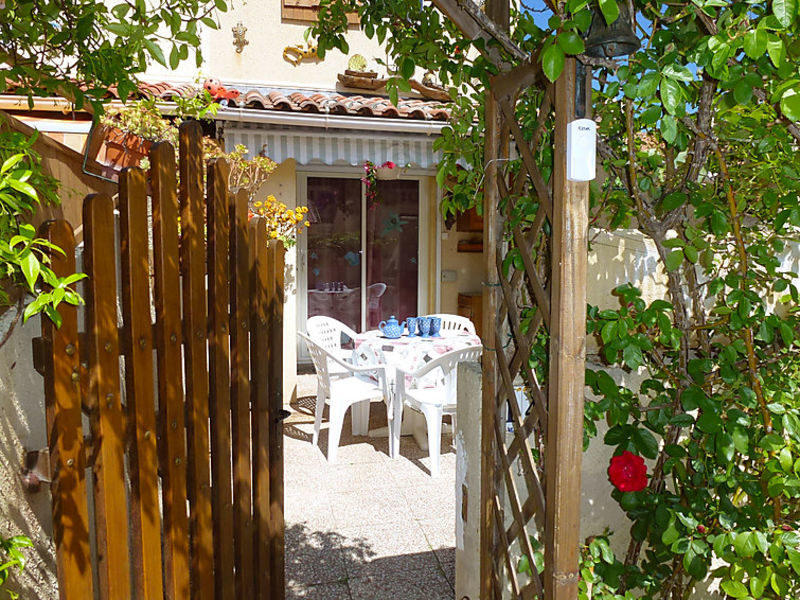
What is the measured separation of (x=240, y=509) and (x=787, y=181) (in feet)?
8.84

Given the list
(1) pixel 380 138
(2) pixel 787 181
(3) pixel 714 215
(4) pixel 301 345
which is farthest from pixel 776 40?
(4) pixel 301 345

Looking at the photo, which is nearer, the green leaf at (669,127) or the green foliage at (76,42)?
the green leaf at (669,127)

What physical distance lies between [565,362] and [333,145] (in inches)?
240

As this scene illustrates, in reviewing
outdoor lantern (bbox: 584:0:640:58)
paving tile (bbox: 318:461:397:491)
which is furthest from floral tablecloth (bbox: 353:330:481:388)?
outdoor lantern (bbox: 584:0:640:58)

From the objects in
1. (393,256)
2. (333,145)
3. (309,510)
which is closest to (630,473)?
(309,510)

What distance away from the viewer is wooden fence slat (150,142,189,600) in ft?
7.30

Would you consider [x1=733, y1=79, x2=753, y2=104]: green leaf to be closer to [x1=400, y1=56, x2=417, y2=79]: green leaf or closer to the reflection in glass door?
[x1=400, y1=56, x2=417, y2=79]: green leaf

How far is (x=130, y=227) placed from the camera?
6.81 feet

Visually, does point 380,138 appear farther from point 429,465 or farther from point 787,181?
point 787,181

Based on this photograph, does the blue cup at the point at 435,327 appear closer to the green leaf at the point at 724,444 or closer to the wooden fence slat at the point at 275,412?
the wooden fence slat at the point at 275,412

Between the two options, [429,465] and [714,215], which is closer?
[714,215]

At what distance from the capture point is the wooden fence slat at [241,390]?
2.67 m

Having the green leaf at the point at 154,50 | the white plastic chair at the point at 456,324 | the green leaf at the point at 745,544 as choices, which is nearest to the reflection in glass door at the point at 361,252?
the white plastic chair at the point at 456,324

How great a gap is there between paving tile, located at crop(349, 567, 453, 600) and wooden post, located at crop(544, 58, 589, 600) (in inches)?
69.0
